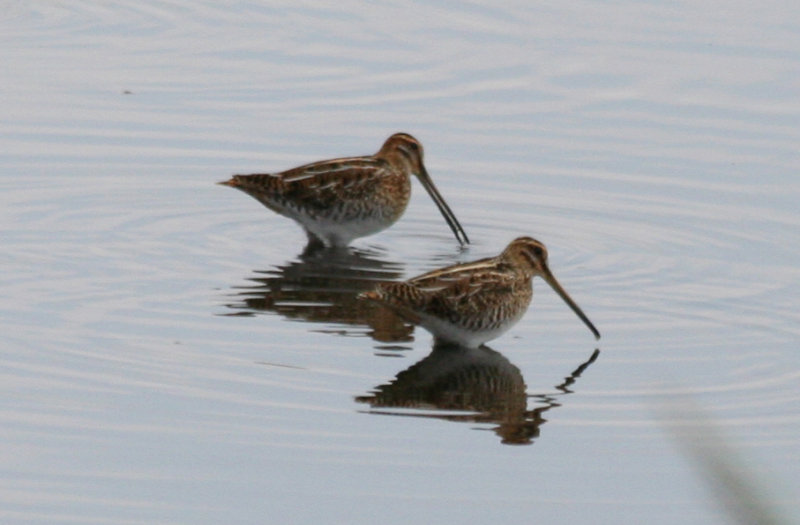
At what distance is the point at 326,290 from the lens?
828cm

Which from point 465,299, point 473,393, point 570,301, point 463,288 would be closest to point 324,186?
point 570,301

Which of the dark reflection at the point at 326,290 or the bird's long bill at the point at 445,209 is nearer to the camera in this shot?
the dark reflection at the point at 326,290

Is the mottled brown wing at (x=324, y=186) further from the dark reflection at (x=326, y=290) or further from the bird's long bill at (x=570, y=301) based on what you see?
the bird's long bill at (x=570, y=301)

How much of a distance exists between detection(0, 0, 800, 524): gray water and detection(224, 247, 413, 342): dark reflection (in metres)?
0.03

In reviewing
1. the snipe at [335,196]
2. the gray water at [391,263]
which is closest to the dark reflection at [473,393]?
the gray water at [391,263]

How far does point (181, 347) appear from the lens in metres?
7.08

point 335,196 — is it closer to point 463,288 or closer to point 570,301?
point 570,301

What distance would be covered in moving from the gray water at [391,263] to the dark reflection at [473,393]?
17 mm

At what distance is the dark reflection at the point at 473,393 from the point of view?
6.15m

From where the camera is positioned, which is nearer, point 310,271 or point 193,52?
point 310,271

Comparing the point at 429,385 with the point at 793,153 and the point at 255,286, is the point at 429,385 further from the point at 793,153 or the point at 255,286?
the point at 793,153

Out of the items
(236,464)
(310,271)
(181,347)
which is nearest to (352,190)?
(310,271)

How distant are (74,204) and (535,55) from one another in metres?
5.15

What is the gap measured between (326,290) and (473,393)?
76.9 inches
